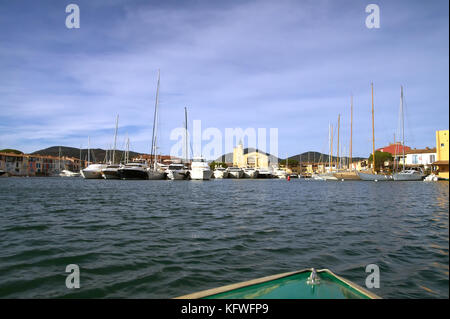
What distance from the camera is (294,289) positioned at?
341 cm

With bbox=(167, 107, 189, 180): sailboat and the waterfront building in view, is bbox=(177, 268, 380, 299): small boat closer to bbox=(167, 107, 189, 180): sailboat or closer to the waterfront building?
bbox=(167, 107, 189, 180): sailboat

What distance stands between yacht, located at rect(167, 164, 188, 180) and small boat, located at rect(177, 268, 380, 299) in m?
61.4

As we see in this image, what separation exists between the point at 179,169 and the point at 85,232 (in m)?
60.5

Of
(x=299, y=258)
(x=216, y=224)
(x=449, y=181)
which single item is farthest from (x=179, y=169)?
(x=449, y=181)

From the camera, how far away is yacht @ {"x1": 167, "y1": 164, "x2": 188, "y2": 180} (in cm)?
6425

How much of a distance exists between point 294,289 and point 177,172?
62231 mm

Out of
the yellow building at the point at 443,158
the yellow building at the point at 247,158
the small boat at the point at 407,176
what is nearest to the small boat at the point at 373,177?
the small boat at the point at 407,176

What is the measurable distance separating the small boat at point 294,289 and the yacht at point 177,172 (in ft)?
202

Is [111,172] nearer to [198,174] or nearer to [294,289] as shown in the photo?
[198,174]

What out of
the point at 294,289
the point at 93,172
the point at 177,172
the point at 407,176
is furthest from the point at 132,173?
the point at 294,289

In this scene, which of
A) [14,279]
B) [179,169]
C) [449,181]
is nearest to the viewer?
[449,181]
